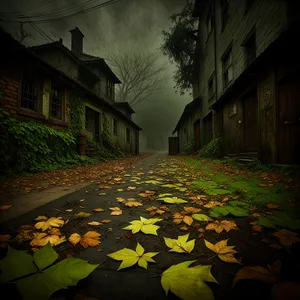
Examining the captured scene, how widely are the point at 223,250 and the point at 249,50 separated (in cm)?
790

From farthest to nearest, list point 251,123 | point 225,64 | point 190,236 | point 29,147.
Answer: point 225,64 → point 251,123 → point 29,147 → point 190,236

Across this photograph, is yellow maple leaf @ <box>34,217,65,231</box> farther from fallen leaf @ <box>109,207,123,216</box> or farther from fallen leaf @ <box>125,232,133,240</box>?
fallen leaf @ <box>125,232,133,240</box>

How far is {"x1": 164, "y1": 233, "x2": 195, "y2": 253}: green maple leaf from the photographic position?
3.33 feet

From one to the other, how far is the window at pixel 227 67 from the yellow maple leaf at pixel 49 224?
867 centimetres

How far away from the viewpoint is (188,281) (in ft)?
2.48

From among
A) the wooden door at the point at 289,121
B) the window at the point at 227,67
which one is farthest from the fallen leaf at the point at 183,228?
the window at the point at 227,67

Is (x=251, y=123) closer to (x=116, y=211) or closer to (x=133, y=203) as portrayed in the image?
(x=133, y=203)

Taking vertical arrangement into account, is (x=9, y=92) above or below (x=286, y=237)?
above

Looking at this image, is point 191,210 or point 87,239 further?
point 191,210

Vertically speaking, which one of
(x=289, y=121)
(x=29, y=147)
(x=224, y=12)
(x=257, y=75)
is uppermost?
(x=224, y=12)

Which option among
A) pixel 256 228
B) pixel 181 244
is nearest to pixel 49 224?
pixel 181 244

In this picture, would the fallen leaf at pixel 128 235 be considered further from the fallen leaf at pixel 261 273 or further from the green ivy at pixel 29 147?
the green ivy at pixel 29 147

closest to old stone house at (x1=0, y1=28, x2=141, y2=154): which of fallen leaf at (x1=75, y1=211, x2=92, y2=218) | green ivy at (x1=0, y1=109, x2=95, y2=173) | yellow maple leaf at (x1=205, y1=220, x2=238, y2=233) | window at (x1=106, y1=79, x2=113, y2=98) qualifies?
green ivy at (x1=0, y1=109, x2=95, y2=173)

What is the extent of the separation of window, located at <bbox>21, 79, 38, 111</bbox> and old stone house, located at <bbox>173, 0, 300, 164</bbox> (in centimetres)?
740
